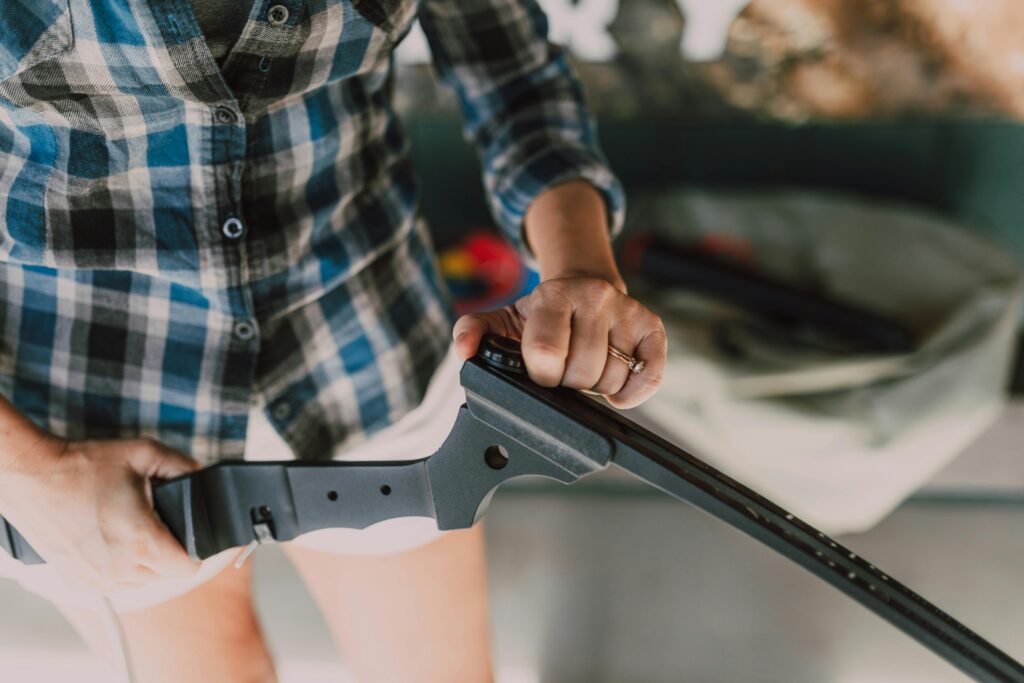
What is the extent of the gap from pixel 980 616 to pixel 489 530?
0.87m

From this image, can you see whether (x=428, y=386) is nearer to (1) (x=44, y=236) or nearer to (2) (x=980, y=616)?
(1) (x=44, y=236)

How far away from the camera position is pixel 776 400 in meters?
1.36

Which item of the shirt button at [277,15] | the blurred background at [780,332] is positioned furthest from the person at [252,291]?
the blurred background at [780,332]

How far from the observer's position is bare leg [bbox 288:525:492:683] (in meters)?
0.70

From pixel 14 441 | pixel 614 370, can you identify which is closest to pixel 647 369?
pixel 614 370

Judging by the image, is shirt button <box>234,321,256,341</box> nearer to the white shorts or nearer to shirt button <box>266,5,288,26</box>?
the white shorts

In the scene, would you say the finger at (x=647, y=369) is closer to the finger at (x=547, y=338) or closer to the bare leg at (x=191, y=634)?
the finger at (x=547, y=338)

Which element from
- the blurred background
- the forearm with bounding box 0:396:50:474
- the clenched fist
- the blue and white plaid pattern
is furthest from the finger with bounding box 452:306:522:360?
the blurred background

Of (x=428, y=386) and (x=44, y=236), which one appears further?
(x=428, y=386)

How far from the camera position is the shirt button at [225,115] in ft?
1.73

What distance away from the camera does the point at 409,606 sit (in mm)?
703

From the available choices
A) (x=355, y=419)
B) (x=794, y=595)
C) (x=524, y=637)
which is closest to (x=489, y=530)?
(x=524, y=637)

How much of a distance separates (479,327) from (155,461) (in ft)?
0.82

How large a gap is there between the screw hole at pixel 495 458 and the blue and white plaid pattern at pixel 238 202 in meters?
0.19
